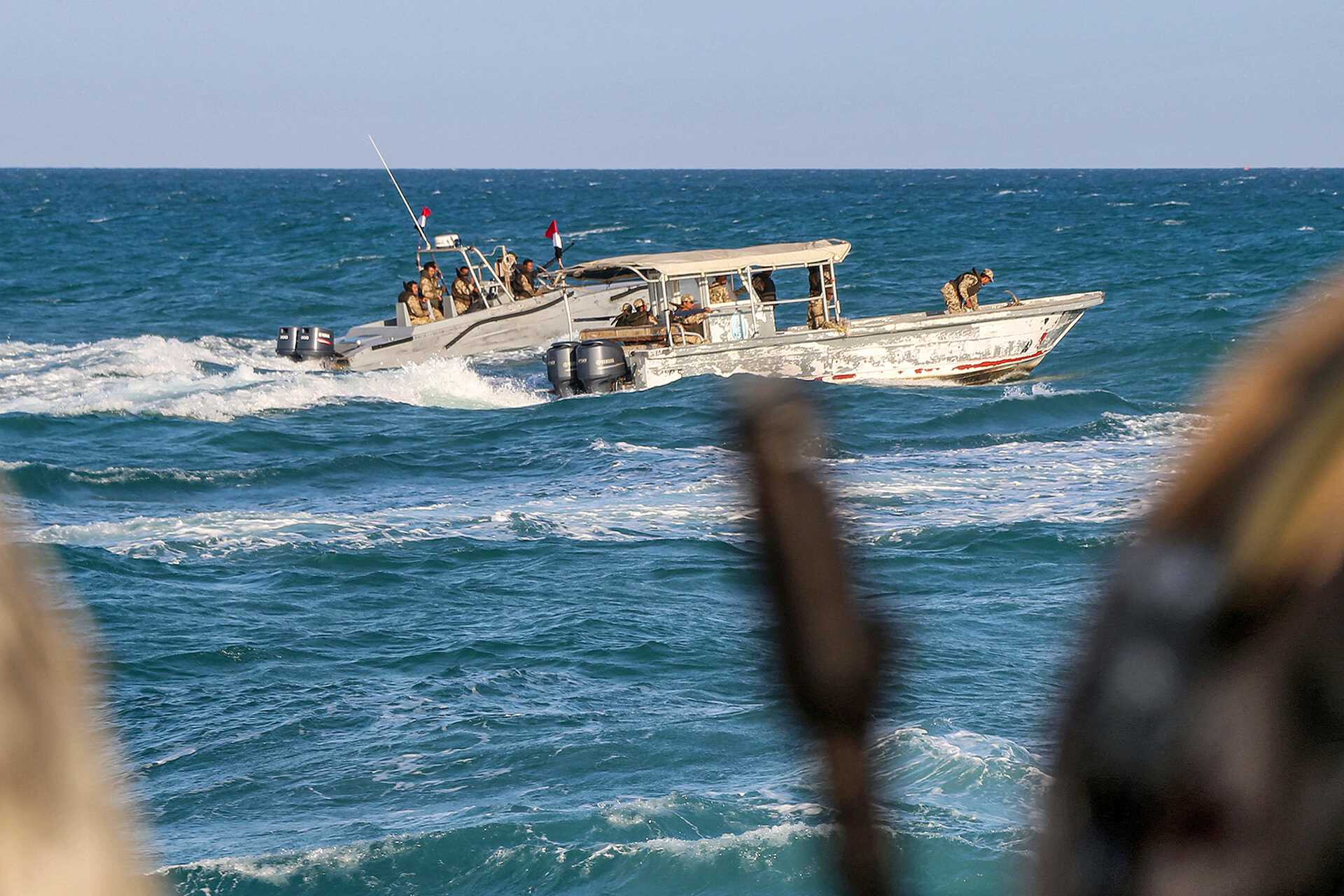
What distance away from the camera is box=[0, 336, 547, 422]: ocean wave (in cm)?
2269

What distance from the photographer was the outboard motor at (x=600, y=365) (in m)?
22.2

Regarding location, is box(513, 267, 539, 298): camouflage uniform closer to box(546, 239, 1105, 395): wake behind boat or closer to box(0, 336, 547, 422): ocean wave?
box(0, 336, 547, 422): ocean wave

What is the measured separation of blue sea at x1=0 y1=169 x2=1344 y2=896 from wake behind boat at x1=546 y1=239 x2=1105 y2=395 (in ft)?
1.92

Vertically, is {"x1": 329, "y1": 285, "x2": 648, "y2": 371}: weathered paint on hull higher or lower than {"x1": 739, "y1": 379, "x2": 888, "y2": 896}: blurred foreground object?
lower

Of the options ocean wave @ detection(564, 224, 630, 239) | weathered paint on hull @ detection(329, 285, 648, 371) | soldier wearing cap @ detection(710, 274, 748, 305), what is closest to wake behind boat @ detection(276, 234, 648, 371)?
weathered paint on hull @ detection(329, 285, 648, 371)

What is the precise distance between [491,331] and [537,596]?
44.0ft

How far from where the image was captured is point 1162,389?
23.2 m

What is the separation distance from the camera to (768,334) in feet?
71.2

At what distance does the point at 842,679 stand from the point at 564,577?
12677 millimetres

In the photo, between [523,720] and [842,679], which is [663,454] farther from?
[842,679]

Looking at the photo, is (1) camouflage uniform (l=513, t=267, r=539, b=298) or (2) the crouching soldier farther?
(1) camouflage uniform (l=513, t=267, r=539, b=298)

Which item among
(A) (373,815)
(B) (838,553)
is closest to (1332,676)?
(B) (838,553)

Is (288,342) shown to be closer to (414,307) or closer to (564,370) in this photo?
(414,307)

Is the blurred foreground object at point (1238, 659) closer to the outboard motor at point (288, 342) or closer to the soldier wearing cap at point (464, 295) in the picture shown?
the soldier wearing cap at point (464, 295)
